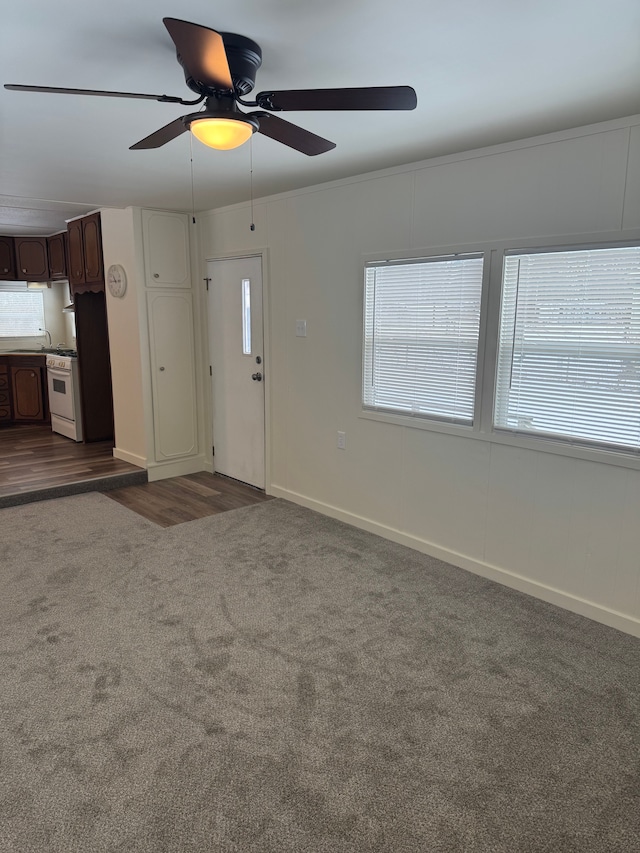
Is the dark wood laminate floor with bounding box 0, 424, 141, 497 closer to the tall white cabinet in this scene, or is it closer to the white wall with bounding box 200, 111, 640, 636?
the tall white cabinet

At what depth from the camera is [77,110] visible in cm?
254

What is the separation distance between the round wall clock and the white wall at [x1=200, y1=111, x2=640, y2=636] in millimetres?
881

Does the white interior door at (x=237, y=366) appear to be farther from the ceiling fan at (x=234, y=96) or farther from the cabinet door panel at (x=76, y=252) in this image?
the ceiling fan at (x=234, y=96)

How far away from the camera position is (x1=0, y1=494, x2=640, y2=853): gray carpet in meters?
1.77

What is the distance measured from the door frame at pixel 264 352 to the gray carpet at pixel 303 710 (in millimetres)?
1488

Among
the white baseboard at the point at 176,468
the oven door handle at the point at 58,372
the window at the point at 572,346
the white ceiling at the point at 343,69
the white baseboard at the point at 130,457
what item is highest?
the white ceiling at the point at 343,69

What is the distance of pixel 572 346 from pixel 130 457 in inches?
166

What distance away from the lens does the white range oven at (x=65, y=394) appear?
625cm

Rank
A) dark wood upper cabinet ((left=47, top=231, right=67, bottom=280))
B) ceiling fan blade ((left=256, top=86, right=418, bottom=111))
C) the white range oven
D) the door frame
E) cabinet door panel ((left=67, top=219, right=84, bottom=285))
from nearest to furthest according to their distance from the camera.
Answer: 1. ceiling fan blade ((left=256, top=86, right=418, bottom=111))
2. the door frame
3. cabinet door panel ((left=67, top=219, right=84, bottom=285))
4. the white range oven
5. dark wood upper cabinet ((left=47, top=231, right=67, bottom=280))

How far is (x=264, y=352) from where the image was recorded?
15.8ft

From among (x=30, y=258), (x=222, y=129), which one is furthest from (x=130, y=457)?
(x=222, y=129)

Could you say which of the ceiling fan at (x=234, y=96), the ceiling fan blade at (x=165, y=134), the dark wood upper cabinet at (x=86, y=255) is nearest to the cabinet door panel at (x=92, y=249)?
the dark wood upper cabinet at (x=86, y=255)

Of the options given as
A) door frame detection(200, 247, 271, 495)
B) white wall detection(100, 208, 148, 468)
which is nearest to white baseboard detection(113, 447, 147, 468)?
white wall detection(100, 208, 148, 468)

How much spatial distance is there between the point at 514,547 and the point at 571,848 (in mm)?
1746
